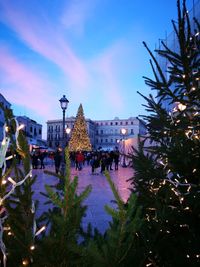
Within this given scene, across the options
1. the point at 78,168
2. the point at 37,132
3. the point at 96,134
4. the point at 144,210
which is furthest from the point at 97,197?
the point at 96,134

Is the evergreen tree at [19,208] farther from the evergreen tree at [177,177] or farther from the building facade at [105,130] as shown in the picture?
the building facade at [105,130]

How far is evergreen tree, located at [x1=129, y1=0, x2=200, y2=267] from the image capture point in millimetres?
2135

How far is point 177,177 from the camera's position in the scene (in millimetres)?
2514

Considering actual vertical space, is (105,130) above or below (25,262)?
above

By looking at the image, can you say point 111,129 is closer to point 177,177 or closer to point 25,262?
point 177,177

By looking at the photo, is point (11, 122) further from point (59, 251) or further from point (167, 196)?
point (167, 196)


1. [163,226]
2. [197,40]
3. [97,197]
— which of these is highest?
[197,40]

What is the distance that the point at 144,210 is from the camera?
258 centimetres

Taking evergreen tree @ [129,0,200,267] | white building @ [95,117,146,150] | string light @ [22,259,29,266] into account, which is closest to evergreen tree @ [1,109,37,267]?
string light @ [22,259,29,266]

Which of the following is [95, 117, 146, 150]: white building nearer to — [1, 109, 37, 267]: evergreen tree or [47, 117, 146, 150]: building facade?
[47, 117, 146, 150]: building facade

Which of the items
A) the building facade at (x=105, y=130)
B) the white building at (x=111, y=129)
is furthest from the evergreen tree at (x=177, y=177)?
the white building at (x=111, y=129)

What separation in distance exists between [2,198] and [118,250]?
424 millimetres

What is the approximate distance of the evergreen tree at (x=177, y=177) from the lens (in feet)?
7.00

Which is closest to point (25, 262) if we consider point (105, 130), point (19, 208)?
point (19, 208)
